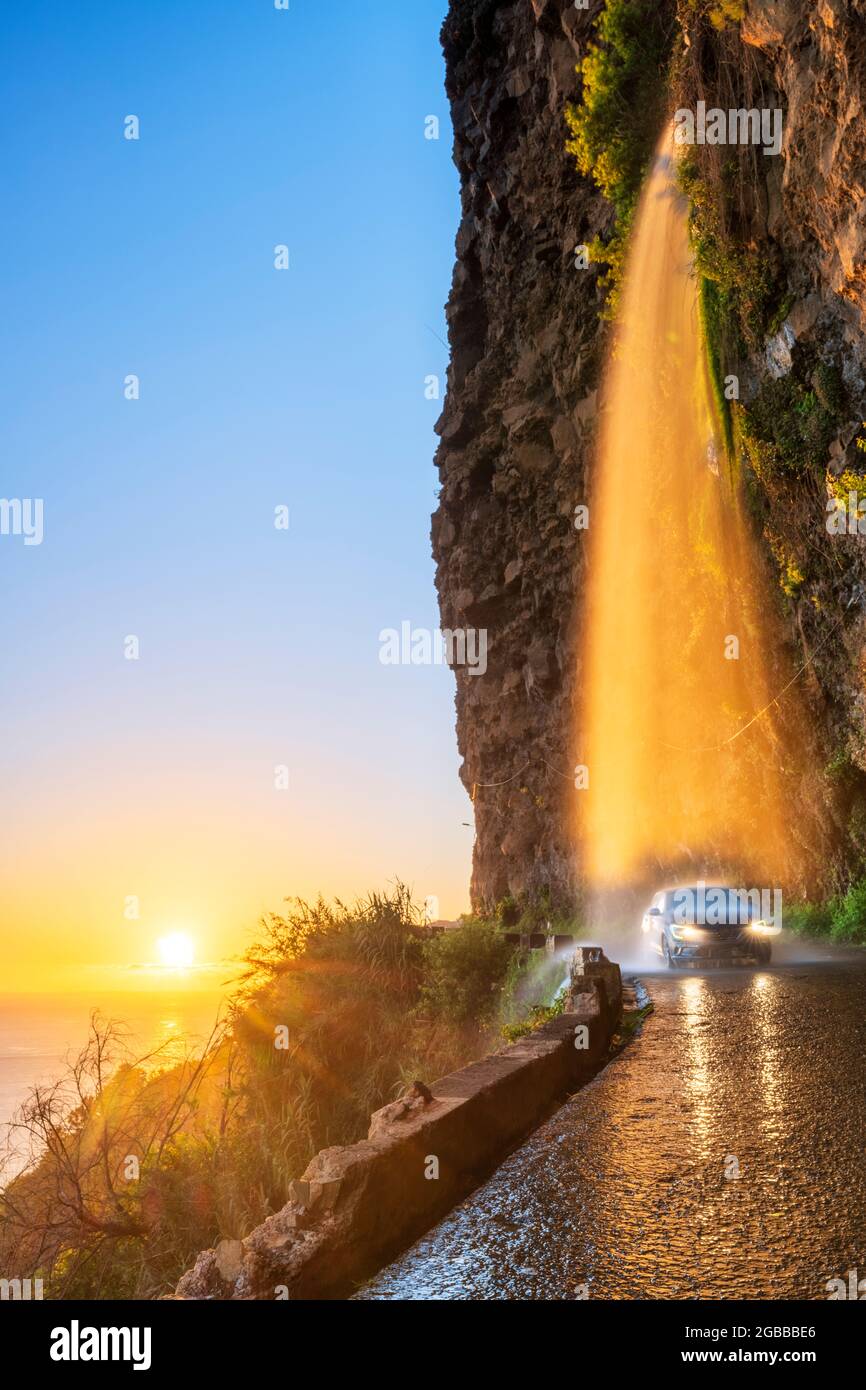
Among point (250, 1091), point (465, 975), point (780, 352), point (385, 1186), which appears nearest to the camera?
point (385, 1186)

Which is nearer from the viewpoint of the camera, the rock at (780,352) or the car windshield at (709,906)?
the car windshield at (709,906)

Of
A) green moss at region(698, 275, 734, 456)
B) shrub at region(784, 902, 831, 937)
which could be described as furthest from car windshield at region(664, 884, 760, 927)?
green moss at region(698, 275, 734, 456)

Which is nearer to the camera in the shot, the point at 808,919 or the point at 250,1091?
the point at 250,1091

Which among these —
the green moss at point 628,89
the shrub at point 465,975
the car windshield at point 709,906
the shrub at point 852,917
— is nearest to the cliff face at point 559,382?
the shrub at point 852,917

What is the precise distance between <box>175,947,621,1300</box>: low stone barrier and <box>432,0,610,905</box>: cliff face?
3037 centimetres

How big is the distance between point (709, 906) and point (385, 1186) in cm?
1396

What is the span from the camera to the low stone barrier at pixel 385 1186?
3.57m

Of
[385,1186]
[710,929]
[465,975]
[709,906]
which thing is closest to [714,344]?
[709,906]

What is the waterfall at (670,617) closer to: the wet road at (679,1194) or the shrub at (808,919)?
the shrub at (808,919)

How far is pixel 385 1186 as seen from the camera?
4.11m

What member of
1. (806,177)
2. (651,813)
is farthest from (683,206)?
(651,813)

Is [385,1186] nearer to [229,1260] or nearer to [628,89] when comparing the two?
[229,1260]

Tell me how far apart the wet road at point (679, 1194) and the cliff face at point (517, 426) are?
29.7 meters
